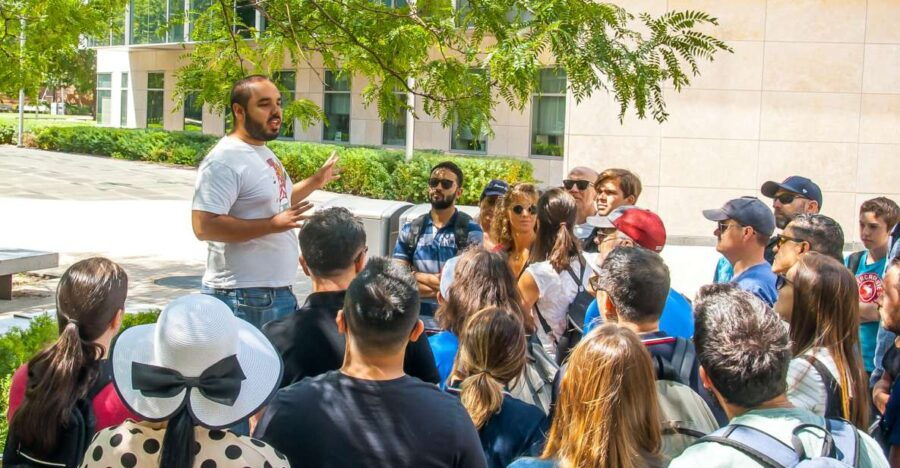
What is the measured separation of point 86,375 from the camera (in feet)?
9.76

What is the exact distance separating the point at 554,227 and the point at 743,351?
2576 millimetres

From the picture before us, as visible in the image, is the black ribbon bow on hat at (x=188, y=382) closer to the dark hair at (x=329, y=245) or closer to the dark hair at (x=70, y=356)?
the dark hair at (x=70, y=356)

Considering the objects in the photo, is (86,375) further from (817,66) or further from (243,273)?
(817,66)

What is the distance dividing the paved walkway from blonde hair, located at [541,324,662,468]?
6.56 metres

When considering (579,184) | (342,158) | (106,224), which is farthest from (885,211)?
(342,158)

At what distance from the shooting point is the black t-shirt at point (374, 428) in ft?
8.38

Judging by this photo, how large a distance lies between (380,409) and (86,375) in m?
1.03

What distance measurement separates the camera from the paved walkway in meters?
11.7

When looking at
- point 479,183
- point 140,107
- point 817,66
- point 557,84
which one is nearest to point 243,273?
point 817,66

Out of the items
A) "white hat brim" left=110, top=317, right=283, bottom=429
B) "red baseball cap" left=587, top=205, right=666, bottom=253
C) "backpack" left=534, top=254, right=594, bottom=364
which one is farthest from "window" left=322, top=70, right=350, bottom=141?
"white hat brim" left=110, top=317, right=283, bottom=429

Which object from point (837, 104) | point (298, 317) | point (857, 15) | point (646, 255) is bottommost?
point (298, 317)

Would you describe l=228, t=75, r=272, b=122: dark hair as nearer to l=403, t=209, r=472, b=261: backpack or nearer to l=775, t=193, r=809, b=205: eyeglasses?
l=403, t=209, r=472, b=261: backpack

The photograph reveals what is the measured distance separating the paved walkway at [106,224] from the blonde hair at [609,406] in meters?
6.56

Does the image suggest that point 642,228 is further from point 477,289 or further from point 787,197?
point 787,197
